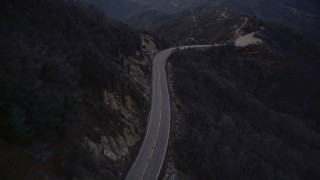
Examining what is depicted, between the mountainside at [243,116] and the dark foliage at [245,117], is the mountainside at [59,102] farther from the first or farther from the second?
the dark foliage at [245,117]

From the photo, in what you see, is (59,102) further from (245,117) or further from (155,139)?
(245,117)

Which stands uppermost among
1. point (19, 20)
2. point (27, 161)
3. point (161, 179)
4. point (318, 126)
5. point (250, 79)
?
point (19, 20)

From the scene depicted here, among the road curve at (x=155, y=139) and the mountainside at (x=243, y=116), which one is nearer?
the road curve at (x=155, y=139)

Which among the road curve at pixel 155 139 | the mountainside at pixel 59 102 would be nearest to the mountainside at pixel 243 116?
the road curve at pixel 155 139

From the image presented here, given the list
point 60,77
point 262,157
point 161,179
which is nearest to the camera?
point 60,77

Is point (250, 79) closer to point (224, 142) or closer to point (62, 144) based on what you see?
point (224, 142)

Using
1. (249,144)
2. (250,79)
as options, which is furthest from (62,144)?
(250,79)

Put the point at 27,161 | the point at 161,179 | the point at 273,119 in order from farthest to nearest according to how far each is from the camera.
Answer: the point at 273,119
the point at 161,179
the point at 27,161
